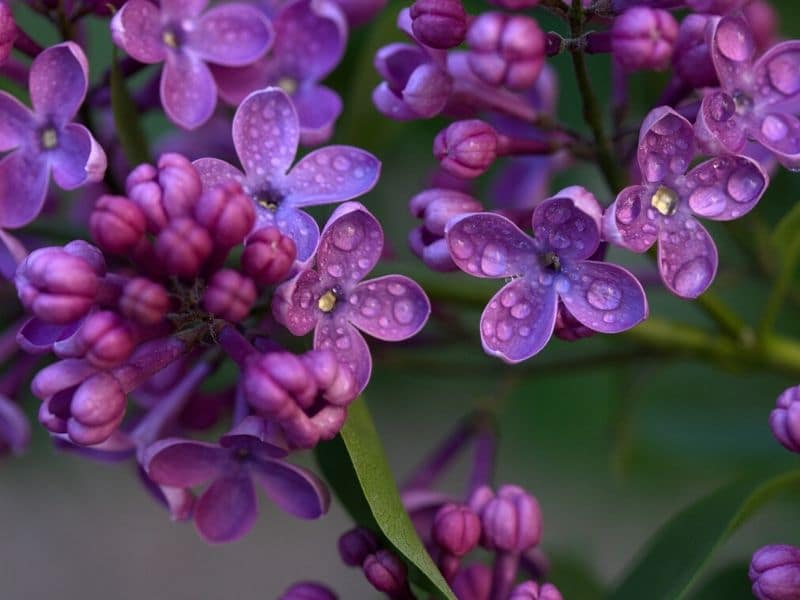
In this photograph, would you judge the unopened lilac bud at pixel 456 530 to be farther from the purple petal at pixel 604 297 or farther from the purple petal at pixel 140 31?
the purple petal at pixel 140 31

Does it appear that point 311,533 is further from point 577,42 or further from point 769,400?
point 577,42

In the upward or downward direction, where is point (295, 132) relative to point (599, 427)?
Result: upward

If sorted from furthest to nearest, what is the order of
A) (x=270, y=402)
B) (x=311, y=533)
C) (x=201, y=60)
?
(x=311, y=533) → (x=201, y=60) → (x=270, y=402)

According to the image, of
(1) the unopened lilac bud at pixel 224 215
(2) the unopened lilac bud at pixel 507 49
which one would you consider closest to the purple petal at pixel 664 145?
(2) the unopened lilac bud at pixel 507 49

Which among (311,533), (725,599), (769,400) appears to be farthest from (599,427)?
(725,599)

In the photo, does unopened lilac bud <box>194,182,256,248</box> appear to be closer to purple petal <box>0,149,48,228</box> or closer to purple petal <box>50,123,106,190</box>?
purple petal <box>50,123,106,190</box>

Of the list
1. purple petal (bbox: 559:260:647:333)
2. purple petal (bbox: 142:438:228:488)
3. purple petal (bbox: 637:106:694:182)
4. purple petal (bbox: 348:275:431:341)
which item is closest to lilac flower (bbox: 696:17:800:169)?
purple petal (bbox: 637:106:694:182)
